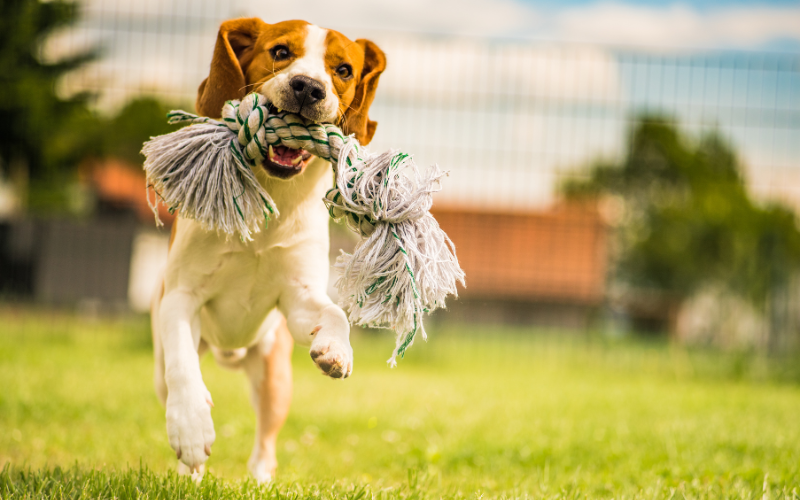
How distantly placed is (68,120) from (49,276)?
431cm

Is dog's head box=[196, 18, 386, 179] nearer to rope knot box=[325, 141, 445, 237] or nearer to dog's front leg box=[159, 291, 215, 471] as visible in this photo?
rope knot box=[325, 141, 445, 237]

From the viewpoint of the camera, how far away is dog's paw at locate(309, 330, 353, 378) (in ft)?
6.29

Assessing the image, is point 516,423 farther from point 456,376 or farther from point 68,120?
point 68,120

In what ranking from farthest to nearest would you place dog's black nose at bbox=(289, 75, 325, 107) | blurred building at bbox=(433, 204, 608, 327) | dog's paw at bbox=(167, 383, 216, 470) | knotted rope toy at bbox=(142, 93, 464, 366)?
blurred building at bbox=(433, 204, 608, 327), dog's black nose at bbox=(289, 75, 325, 107), knotted rope toy at bbox=(142, 93, 464, 366), dog's paw at bbox=(167, 383, 216, 470)

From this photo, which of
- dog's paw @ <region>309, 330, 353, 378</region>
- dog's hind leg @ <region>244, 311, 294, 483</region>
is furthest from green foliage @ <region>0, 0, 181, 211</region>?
dog's paw @ <region>309, 330, 353, 378</region>

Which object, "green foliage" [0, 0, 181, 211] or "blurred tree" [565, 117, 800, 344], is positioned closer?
"blurred tree" [565, 117, 800, 344]

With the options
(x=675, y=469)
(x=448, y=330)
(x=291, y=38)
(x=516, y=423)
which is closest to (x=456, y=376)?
(x=448, y=330)

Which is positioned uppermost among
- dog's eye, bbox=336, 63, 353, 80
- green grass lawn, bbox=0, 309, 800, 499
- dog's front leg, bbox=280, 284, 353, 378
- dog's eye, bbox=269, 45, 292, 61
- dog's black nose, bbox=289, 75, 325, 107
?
dog's eye, bbox=269, 45, 292, 61

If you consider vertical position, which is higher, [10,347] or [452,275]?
[452,275]

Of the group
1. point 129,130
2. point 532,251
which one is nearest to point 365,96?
point 532,251

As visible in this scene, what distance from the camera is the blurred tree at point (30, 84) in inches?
406

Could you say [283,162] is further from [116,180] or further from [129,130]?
[116,180]

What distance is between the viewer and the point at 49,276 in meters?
8.39

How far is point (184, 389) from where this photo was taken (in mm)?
1950
